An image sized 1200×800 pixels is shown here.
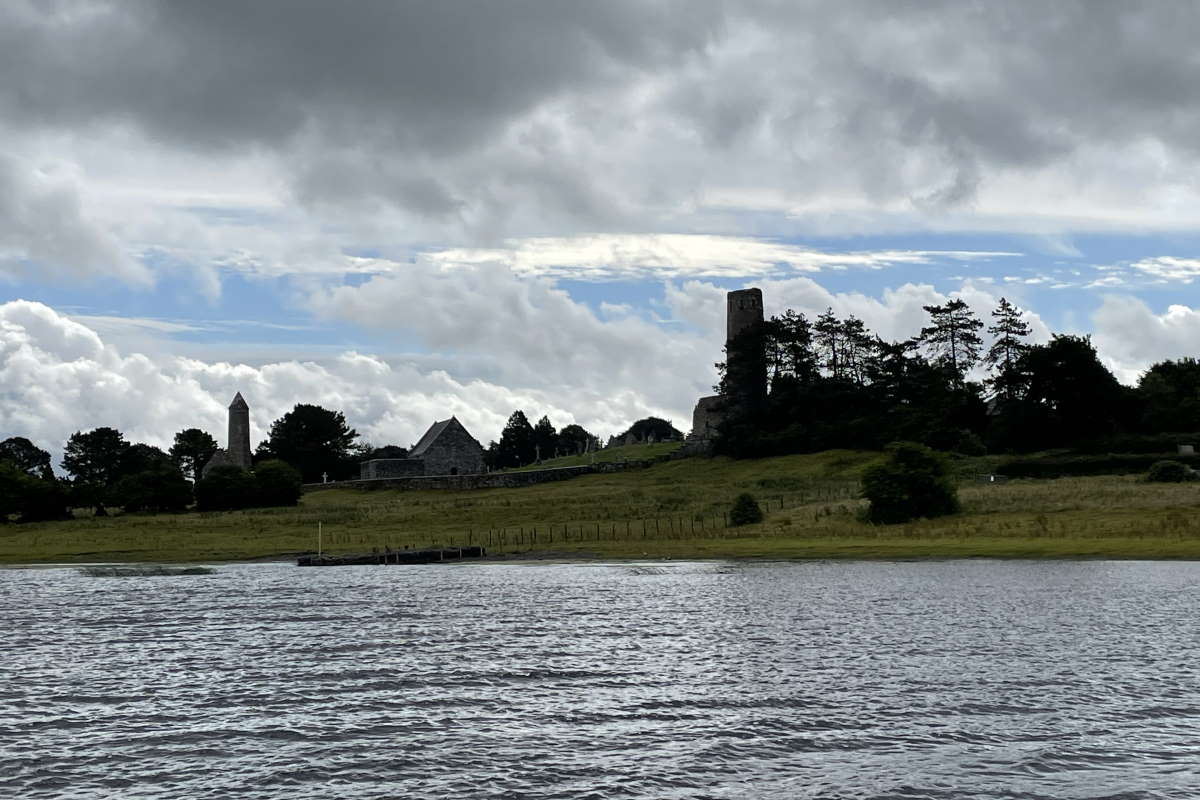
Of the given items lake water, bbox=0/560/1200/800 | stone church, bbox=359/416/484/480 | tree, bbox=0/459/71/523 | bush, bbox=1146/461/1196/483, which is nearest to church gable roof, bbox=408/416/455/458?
stone church, bbox=359/416/484/480

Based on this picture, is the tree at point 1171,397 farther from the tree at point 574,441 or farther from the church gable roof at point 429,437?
the tree at point 574,441

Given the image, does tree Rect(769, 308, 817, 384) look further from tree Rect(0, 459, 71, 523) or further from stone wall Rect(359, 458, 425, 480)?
tree Rect(0, 459, 71, 523)

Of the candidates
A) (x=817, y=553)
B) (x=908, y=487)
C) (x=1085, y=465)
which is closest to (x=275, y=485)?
(x=908, y=487)

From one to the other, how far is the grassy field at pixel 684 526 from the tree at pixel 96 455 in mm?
63851

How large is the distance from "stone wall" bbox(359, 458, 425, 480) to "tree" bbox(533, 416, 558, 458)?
59.6m

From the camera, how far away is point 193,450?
519ft

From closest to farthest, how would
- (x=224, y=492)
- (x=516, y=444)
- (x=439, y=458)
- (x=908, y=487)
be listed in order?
(x=908, y=487)
(x=224, y=492)
(x=439, y=458)
(x=516, y=444)

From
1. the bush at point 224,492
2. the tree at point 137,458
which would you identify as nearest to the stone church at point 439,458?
the bush at point 224,492

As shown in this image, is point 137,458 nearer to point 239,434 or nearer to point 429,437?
point 239,434

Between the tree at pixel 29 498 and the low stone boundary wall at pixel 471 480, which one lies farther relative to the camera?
the low stone boundary wall at pixel 471 480

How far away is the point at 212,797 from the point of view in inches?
612

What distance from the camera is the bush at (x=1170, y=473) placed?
69.6m

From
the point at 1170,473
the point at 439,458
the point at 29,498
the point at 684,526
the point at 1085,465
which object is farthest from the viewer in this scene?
the point at 439,458

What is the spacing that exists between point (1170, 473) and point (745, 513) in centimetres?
2526
